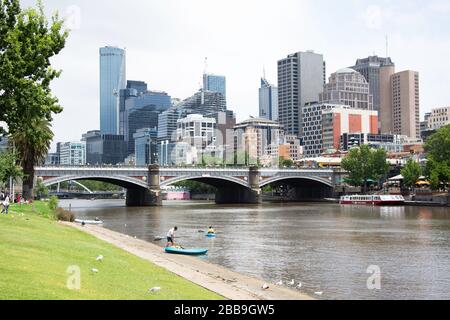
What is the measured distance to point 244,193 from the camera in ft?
554

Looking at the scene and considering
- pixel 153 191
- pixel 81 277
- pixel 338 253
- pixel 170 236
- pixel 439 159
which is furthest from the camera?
pixel 153 191

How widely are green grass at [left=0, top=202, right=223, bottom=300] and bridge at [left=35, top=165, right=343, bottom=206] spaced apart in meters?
97.4

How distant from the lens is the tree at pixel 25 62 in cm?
3206

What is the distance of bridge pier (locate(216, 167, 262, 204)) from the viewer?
161m

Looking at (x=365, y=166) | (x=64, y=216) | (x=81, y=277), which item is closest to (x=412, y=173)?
(x=365, y=166)

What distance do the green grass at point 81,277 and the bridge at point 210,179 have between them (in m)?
97.4

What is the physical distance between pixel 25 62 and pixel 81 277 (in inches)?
541

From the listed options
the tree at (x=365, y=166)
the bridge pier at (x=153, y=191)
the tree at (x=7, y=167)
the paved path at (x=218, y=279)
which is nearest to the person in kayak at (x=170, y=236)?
the paved path at (x=218, y=279)

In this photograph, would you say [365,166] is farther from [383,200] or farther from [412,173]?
[383,200]

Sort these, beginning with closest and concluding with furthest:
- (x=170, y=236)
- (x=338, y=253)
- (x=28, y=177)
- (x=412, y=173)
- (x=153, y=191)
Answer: (x=338, y=253)
(x=170, y=236)
(x=28, y=177)
(x=153, y=191)
(x=412, y=173)

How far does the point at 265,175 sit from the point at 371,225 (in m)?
88.4
